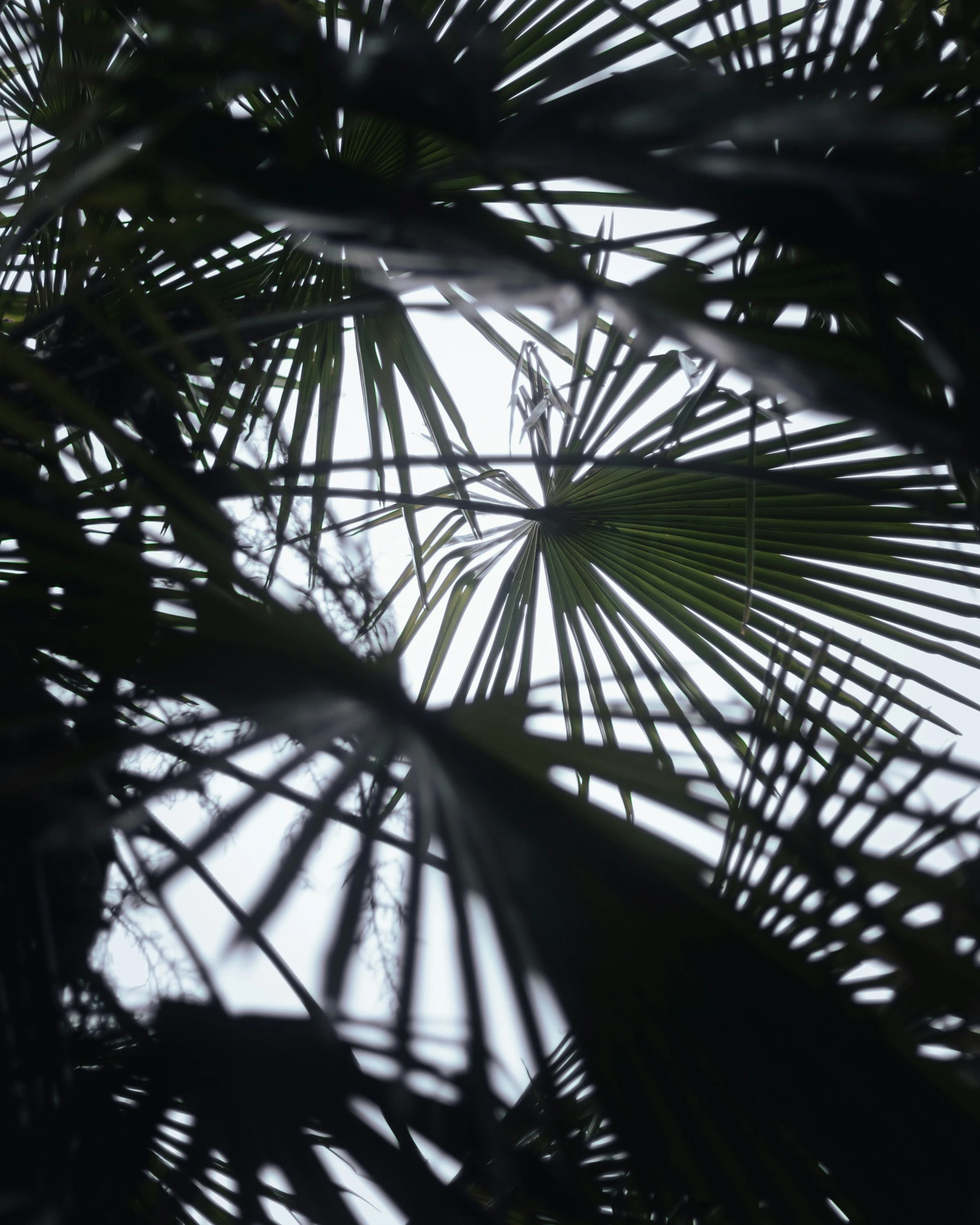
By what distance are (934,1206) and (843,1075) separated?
0.24ft

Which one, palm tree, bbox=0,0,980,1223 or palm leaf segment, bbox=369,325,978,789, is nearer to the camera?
palm tree, bbox=0,0,980,1223

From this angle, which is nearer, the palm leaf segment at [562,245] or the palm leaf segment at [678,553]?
the palm leaf segment at [562,245]

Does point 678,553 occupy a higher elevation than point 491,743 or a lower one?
higher

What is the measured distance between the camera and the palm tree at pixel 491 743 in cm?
35

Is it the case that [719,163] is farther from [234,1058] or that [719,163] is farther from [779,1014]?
[234,1058]

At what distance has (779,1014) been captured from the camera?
19.3 inches

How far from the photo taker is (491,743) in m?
0.52

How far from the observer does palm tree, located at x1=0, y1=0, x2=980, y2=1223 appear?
353 millimetres

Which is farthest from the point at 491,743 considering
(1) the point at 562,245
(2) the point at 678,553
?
(2) the point at 678,553

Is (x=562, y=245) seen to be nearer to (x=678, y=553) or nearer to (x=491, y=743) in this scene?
(x=491, y=743)

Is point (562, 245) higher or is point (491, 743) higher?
point (562, 245)

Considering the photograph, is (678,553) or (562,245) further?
(678,553)

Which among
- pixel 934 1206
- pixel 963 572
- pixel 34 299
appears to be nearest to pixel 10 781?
pixel 934 1206

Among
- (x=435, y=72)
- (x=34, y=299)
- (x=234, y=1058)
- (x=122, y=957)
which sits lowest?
(x=234, y=1058)
